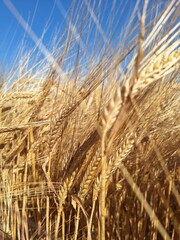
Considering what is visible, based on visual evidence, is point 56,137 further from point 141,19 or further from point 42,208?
point 141,19

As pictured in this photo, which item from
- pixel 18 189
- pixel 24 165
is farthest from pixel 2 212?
pixel 24 165

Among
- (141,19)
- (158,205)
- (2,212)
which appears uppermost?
(141,19)

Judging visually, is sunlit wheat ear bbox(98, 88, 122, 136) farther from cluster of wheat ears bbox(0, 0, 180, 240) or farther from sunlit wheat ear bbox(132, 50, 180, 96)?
cluster of wheat ears bbox(0, 0, 180, 240)

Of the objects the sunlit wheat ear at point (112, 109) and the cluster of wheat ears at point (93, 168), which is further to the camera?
the cluster of wheat ears at point (93, 168)

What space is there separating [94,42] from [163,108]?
296 millimetres

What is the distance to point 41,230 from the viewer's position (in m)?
1.11

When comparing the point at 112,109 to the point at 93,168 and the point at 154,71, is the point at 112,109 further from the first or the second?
the point at 93,168

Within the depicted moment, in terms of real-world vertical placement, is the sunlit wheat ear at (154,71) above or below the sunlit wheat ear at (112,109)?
above

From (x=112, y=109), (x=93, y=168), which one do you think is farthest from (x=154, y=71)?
(x=93, y=168)

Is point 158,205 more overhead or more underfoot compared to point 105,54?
more underfoot

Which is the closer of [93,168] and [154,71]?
[154,71]

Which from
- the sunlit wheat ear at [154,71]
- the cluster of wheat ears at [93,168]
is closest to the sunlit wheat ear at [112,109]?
the sunlit wheat ear at [154,71]

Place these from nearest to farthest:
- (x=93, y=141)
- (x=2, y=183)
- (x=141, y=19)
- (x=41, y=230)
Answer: (x=141, y=19), (x=93, y=141), (x=41, y=230), (x=2, y=183)

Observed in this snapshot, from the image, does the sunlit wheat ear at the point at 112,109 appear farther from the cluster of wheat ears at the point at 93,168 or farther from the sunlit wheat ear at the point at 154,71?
the cluster of wheat ears at the point at 93,168
